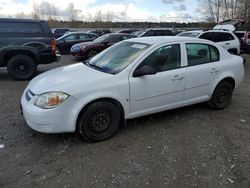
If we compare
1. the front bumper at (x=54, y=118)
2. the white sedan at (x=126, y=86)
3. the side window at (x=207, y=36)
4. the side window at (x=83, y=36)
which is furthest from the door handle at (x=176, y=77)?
the side window at (x=83, y=36)

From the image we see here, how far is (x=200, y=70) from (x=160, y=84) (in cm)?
97

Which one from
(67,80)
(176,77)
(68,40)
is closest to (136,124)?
(176,77)

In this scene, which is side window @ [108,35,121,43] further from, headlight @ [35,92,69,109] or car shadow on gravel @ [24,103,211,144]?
headlight @ [35,92,69,109]

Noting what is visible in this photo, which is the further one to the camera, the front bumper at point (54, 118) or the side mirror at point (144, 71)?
the side mirror at point (144, 71)

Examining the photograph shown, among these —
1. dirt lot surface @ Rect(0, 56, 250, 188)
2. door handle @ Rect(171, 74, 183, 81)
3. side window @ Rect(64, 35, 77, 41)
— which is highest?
door handle @ Rect(171, 74, 183, 81)

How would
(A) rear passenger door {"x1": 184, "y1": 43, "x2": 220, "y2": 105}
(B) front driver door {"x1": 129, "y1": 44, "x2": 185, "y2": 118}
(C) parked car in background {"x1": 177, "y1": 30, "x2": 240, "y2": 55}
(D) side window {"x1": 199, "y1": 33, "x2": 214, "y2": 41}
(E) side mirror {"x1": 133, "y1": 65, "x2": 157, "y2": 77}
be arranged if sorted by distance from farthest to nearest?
(C) parked car in background {"x1": 177, "y1": 30, "x2": 240, "y2": 55} < (D) side window {"x1": 199, "y1": 33, "x2": 214, "y2": 41} < (A) rear passenger door {"x1": 184, "y1": 43, "x2": 220, "y2": 105} < (B) front driver door {"x1": 129, "y1": 44, "x2": 185, "y2": 118} < (E) side mirror {"x1": 133, "y1": 65, "x2": 157, "y2": 77}

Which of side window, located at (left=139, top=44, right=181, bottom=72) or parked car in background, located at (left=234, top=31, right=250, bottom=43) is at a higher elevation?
side window, located at (left=139, top=44, right=181, bottom=72)

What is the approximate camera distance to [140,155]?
12.2 ft

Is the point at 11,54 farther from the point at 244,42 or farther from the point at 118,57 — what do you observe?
the point at 244,42

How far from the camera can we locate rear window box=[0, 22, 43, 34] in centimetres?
816

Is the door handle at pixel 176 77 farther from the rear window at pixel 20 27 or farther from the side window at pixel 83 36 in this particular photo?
the side window at pixel 83 36

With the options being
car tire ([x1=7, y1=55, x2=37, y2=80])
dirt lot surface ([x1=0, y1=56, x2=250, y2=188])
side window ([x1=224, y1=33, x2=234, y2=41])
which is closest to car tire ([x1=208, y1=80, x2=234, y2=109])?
dirt lot surface ([x1=0, y1=56, x2=250, y2=188])

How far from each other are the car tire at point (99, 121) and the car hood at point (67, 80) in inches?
14.3

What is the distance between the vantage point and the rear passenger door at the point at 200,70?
15.7ft
